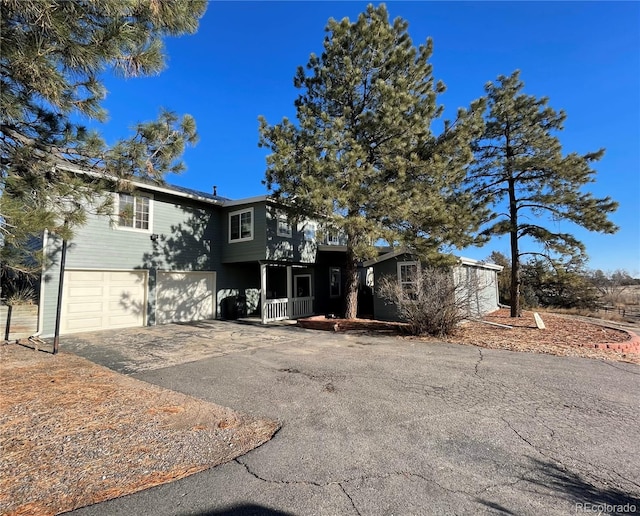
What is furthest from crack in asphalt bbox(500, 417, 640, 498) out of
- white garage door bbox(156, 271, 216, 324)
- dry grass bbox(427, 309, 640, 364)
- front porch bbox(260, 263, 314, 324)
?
white garage door bbox(156, 271, 216, 324)

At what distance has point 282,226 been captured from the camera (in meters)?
14.6

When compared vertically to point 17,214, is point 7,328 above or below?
below

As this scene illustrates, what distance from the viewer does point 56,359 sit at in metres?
7.44

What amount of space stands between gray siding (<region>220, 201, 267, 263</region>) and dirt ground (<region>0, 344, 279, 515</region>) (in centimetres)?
841

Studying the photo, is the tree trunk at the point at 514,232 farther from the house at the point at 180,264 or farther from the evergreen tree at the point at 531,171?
the house at the point at 180,264

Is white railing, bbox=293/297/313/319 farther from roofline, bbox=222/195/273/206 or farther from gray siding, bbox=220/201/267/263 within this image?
roofline, bbox=222/195/273/206

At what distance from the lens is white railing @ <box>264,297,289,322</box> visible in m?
13.9

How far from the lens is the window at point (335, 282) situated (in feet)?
61.0

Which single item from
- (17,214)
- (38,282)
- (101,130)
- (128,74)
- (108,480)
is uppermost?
(128,74)

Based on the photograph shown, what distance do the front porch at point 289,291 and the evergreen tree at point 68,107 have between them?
9.17 metres

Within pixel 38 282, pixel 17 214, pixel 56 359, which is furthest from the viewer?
pixel 38 282

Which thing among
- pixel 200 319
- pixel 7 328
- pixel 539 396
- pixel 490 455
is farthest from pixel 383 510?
pixel 200 319

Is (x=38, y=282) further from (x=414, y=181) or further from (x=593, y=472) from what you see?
(x=593, y=472)

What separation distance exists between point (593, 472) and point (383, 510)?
205 centimetres
